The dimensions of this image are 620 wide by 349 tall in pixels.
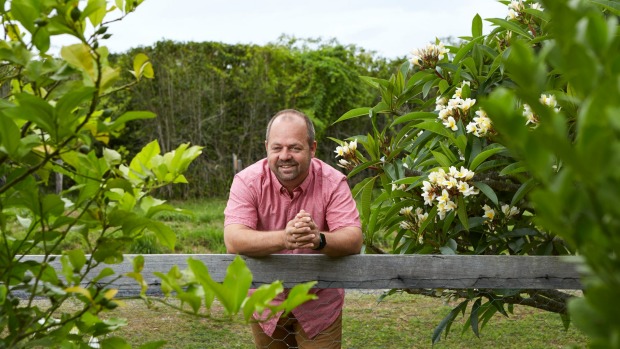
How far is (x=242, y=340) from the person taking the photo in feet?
16.0

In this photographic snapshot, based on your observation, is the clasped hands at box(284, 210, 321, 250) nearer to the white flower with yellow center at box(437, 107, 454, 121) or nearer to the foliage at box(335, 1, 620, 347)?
the foliage at box(335, 1, 620, 347)

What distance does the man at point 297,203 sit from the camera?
2.99 m

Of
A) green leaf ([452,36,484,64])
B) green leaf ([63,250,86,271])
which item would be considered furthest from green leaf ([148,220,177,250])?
green leaf ([452,36,484,64])

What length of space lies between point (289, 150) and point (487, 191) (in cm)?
77

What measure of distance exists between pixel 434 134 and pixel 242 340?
6.63 ft

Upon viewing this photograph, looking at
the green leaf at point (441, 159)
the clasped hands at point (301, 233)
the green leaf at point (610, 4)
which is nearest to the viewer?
the clasped hands at point (301, 233)

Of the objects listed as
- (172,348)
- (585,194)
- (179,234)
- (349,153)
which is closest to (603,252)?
(585,194)

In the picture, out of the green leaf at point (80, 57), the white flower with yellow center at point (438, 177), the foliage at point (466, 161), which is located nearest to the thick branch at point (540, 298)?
the foliage at point (466, 161)

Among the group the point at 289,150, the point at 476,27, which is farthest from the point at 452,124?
the point at 289,150

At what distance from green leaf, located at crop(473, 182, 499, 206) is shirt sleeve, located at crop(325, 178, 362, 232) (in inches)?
19.6

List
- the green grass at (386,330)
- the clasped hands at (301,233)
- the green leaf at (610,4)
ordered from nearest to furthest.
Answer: the clasped hands at (301,233) < the green leaf at (610,4) < the green grass at (386,330)

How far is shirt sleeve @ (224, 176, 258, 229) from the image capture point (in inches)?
118

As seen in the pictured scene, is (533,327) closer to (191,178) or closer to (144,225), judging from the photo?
(144,225)

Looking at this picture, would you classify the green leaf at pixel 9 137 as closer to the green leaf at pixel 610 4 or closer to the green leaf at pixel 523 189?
the green leaf at pixel 523 189
